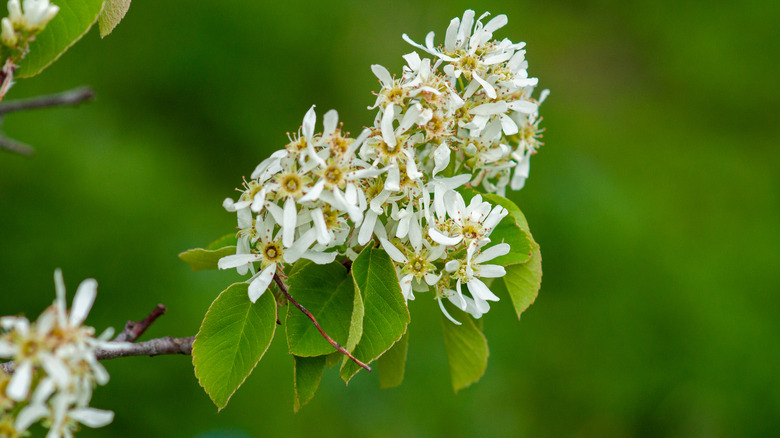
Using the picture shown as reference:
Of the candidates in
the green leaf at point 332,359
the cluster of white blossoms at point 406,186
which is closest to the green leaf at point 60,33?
the cluster of white blossoms at point 406,186

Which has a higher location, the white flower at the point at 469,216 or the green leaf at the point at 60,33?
the green leaf at the point at 60,33

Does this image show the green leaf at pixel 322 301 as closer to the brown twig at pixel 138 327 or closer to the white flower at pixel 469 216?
the white flower at pixel 469 216

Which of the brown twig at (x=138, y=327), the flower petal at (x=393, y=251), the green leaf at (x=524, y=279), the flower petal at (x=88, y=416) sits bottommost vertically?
the green leaf at (x=524, y=279)

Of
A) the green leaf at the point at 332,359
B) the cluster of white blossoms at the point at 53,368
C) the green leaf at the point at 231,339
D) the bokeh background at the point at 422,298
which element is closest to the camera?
the cluster of white blossoms at the point at 53,368

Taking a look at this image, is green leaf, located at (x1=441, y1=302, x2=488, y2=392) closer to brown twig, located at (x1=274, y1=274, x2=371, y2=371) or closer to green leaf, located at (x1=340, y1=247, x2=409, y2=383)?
green leaf, located at (x1=340, y1=247, x2=409, y2=383)

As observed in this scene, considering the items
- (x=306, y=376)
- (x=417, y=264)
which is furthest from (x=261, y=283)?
(x=417, y=264)

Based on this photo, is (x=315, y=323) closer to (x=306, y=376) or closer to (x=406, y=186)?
(x=306, y=376)

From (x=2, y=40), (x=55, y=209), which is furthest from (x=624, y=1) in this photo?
(x=2, y=40)
